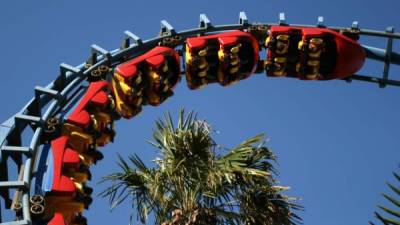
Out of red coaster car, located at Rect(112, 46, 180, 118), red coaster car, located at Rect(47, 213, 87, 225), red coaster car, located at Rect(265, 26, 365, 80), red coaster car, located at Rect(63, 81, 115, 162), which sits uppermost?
red coaster car, located at Rect(265, 26, 365, 80)

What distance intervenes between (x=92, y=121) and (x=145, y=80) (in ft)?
6.12

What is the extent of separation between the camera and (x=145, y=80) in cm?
1591

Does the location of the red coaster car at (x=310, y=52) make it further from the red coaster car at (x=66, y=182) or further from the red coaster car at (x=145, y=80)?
the red coaster car at (x=66, y=182)

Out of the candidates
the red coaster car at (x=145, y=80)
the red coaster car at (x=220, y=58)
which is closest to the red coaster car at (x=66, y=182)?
the red coaster car at (x=145, y=80)

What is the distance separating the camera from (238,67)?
16.9m

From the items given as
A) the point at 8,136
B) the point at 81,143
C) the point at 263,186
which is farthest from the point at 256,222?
the point at 8,136

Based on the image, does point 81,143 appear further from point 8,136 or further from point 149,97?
point 149,97

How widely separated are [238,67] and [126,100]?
8.86ft

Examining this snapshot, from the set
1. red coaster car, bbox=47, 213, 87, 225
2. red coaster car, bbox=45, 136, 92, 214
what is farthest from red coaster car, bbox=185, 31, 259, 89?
red coaster car, bbox=47, 213, 87, 225

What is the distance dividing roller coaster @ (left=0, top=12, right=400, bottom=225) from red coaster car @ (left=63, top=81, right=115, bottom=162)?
0.06 ft

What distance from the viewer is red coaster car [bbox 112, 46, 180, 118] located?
15.5 m

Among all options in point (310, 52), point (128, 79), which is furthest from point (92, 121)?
point (310, 52)

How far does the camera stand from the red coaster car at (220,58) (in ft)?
54.3

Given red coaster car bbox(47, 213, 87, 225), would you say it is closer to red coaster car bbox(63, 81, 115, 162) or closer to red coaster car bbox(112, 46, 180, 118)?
red coaster car bbox(63, 81, 115, 162)
